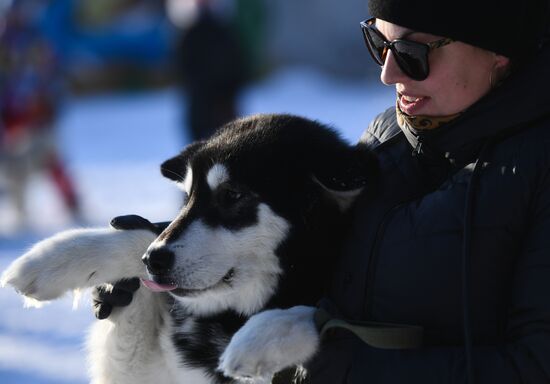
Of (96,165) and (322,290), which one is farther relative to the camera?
(96,165)

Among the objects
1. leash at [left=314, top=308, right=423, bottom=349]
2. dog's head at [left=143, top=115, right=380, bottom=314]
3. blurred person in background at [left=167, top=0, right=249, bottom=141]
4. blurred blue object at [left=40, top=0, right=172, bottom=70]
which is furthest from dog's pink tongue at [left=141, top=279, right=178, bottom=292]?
blurred blue object at [left=40, top=0, right=172, bottom=70]

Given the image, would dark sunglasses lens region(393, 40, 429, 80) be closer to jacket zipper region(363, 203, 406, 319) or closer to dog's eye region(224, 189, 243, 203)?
jacket zipper region(363, 203, 406, 319)

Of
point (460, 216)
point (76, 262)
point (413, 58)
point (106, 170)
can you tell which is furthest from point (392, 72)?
point (106, 170)

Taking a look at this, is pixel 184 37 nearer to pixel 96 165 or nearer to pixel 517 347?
pixel 96 165

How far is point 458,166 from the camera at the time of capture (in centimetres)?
206

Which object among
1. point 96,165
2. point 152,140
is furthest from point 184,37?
point 152,140

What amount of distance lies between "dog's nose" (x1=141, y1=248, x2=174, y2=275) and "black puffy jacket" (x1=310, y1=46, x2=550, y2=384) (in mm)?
482

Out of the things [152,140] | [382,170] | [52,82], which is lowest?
[152,140]

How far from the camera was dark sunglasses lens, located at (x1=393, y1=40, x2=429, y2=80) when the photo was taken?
2021 mm

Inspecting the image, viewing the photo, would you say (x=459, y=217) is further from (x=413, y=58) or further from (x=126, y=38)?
(x=126, y=38)

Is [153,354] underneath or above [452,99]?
underneath

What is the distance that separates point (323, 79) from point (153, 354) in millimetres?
15167

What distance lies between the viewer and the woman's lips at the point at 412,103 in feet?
6.89

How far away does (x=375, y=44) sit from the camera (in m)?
2.19
